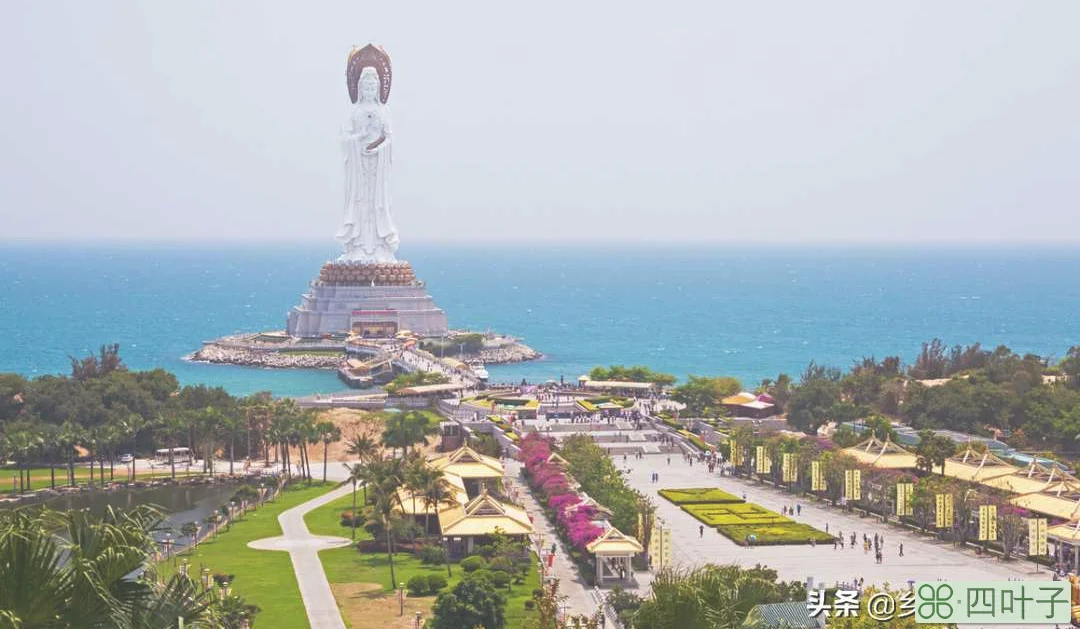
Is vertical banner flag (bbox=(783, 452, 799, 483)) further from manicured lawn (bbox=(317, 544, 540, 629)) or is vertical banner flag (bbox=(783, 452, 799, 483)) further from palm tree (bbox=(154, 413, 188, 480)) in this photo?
palm tree (bbox=(154, 413, 188, 480))

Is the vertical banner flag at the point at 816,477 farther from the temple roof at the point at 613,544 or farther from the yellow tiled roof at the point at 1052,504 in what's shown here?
the temple roof at the point at 613,544

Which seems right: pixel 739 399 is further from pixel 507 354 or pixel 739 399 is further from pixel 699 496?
pixel 507 354

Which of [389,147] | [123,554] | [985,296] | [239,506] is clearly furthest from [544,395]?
[985,296]

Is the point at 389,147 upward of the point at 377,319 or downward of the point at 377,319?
upward

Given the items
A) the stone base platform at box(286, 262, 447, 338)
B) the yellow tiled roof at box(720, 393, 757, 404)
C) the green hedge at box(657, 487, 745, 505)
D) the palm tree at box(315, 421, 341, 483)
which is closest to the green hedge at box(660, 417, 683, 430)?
the yellow tiled roof at box(720, 393, 757, 404)

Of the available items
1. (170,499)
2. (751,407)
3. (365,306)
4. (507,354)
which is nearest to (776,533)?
(170,499)

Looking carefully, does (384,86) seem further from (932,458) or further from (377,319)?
(932,458)
